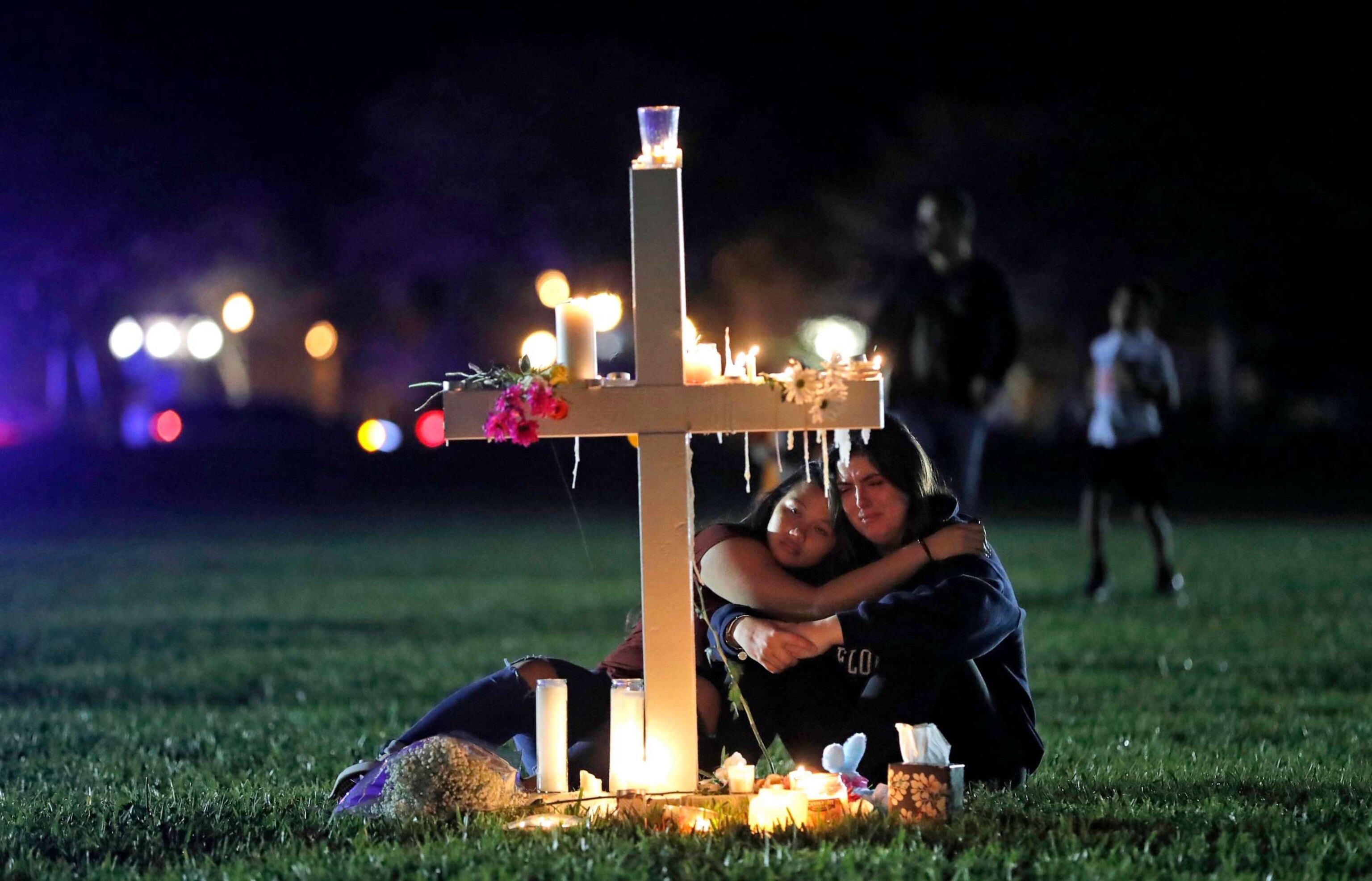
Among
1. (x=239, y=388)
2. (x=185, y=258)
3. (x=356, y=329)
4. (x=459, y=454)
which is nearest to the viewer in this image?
(x=185, y=258)

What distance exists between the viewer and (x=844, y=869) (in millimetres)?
4754

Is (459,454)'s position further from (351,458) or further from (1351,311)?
(1351,311)

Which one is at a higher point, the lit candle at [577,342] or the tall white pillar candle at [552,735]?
the lit candle at [577,342]

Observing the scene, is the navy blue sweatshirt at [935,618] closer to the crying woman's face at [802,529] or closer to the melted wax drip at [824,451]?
the crying woman's face at [802,529]

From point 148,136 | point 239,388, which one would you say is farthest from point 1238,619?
point 239,388

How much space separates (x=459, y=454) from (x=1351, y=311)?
20.1m

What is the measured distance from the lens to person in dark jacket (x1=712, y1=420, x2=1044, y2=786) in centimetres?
553

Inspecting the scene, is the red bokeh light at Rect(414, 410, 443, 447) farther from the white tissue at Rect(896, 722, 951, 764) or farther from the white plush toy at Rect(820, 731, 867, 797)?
the white tissue at Rect(896, 722, 951, 764)

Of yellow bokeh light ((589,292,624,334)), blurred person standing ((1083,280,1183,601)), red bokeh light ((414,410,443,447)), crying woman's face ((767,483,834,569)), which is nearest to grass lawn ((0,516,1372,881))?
blurred person standing ((1083,280,1183,601))

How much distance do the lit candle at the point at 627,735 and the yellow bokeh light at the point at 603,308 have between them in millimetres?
1081

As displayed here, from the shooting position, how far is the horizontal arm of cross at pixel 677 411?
17.7 ft

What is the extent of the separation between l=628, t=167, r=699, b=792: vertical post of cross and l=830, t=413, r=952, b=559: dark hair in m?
0.70

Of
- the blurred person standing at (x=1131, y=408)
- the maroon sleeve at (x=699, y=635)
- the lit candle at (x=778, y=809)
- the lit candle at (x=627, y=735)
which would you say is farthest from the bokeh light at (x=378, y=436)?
the lit candle at (x=778, y=809)

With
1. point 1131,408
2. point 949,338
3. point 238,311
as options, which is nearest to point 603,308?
point 949,338
